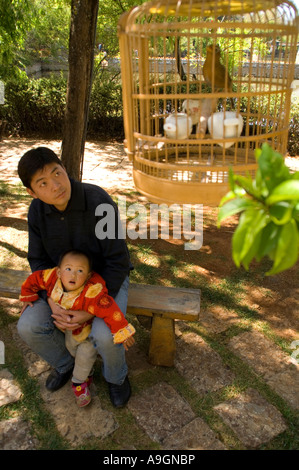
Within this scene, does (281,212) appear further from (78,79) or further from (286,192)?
(78,79)

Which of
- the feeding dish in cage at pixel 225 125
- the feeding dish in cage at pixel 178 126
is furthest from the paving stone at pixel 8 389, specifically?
the feeding dish in cage at pixel 225 125

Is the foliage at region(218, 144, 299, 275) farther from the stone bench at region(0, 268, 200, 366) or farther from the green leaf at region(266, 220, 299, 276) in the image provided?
the stone bench at region(0, 268, 200, 366)

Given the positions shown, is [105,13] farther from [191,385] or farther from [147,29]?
[191,385]

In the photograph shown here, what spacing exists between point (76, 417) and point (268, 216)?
78.0 inches

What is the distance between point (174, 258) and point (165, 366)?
154 centimetres

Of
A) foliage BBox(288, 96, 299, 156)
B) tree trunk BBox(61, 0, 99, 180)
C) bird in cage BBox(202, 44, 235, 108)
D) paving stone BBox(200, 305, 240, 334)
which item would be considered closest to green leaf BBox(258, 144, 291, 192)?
bird in cage BBox(202, 44, 235, 108)

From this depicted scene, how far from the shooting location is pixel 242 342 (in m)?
2.84

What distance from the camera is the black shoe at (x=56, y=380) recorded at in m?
2.44

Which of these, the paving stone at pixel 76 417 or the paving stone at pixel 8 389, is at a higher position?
the paving stone at pixel 8 389

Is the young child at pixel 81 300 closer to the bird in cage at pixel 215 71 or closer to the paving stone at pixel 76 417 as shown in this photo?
the paving stone at pixel 76 417

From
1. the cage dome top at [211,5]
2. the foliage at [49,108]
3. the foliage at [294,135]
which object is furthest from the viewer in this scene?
the foliage at [49,108]

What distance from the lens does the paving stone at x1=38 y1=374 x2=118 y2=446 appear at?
2.16 m

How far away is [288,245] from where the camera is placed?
72 cm

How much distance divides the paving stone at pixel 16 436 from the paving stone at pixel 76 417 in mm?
156
